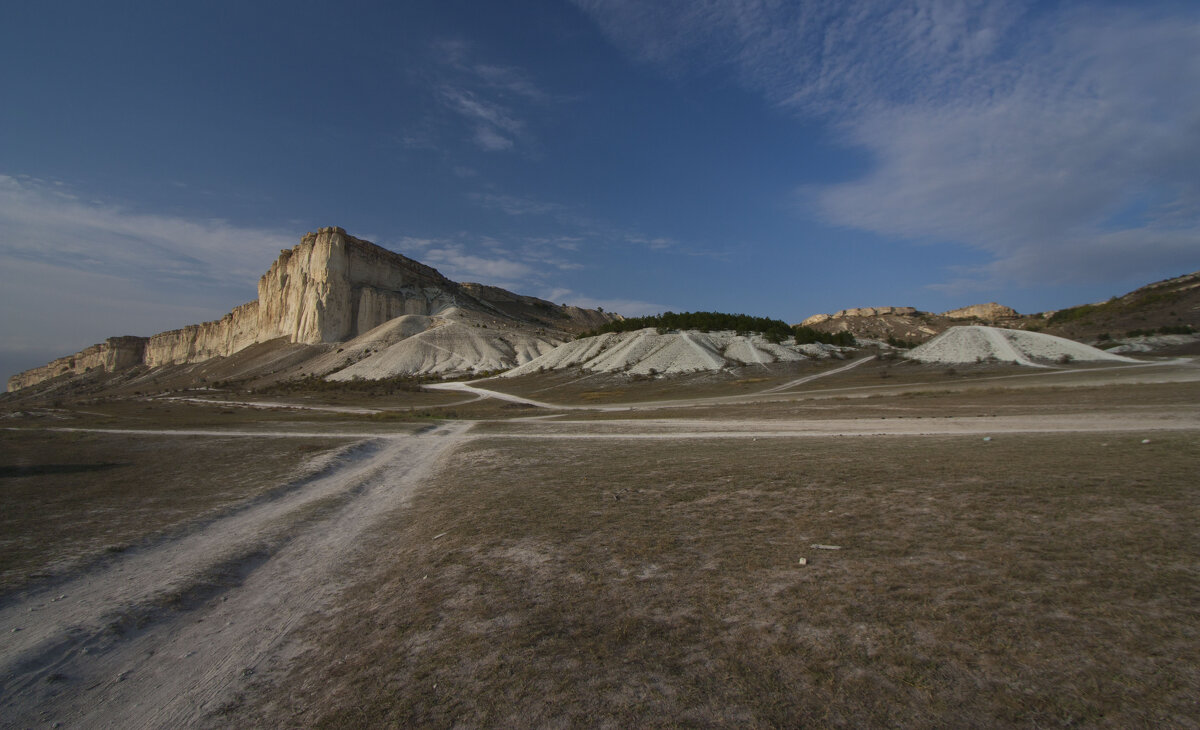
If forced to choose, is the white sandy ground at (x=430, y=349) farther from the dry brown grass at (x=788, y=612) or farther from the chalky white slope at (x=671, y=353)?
the dry brown grass at (x=788, y=612)

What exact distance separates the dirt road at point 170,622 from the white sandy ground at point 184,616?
0.05ft

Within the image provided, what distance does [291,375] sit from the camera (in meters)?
88.7

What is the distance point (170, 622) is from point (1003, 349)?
194ft

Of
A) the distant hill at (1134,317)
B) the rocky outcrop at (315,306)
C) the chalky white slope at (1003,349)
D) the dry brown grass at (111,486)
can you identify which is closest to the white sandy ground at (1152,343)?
the distant hill at (1134,317)

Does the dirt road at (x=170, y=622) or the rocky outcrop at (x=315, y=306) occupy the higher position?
the rocky outcrop at (x=315, y=306)

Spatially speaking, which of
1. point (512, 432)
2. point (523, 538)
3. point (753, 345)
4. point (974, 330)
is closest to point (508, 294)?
point (753, 345)

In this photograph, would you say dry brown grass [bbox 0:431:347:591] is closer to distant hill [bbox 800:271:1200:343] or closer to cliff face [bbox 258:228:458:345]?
distant hill [bbox 800:271:1200:343]

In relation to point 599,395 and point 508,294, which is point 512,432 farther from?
point 508,294

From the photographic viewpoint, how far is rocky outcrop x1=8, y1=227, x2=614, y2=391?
106 m

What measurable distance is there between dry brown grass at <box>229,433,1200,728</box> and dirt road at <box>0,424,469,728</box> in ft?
2.28

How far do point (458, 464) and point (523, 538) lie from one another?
8.40 metres

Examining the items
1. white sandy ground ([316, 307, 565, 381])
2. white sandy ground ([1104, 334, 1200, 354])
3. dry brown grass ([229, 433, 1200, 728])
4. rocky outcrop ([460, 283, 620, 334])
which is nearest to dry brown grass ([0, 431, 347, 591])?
dry brown grass ([229, 433, 1200, 728])

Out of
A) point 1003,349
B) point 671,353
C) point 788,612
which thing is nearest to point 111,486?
point 788,612

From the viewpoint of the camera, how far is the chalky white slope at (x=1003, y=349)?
143 ft
